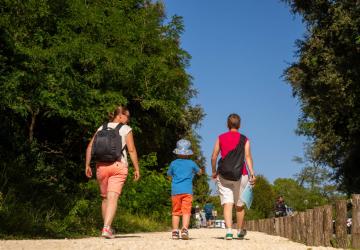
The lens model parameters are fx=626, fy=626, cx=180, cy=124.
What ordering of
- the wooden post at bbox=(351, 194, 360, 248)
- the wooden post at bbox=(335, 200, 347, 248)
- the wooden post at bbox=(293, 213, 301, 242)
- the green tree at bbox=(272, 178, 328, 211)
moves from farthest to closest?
the green tree at bbox=(272, 178, 328, 211)
the wooden post at bbox=(293, 213, 301, 242)
the wooden post at bbox=(335, 200, 347, 248)
the wooden post at bbox=(351, 194, 360, 248)

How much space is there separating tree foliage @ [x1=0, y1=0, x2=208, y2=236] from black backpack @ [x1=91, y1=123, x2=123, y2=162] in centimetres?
264

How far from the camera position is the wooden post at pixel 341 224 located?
9.70 meters

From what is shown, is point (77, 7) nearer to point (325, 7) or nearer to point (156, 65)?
point (156, 65)

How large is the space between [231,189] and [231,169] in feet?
1.09

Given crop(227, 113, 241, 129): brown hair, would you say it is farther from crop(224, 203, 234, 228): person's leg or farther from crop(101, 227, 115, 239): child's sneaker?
crop(101, 227, 115, 239): child's sneaker

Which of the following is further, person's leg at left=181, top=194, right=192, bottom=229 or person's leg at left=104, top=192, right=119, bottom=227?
person's leg at left=181, top=194, right=192, bottom=229

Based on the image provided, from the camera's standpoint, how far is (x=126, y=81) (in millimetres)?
20562

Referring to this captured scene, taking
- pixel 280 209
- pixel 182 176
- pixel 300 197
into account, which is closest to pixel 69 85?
pixel 182 176

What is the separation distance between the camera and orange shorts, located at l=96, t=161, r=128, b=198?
8769 mm

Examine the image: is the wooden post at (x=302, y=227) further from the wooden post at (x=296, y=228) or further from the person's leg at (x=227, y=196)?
the person's leg at (x=227, y=196)

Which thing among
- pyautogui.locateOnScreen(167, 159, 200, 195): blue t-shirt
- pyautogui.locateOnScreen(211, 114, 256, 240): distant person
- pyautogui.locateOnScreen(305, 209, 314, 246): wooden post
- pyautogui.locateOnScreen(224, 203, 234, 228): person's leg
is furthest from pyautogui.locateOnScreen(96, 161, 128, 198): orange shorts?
pyautogui.locateOnScreen(305, 209, 314, 246): wooden post

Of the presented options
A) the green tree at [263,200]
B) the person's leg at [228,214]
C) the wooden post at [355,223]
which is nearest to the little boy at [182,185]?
the person's leg at [228,214]

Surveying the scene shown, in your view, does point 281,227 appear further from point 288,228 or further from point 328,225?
point 328,225

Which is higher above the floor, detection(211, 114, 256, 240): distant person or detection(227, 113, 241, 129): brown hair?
detection(227, 113, 241, 129): brown hair
